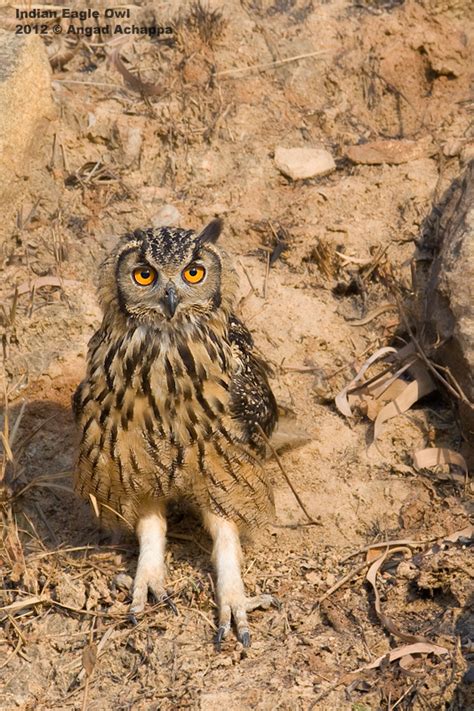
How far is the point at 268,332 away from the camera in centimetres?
588

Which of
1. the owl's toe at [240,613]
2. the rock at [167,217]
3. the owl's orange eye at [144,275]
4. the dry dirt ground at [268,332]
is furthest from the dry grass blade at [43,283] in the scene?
the owl's toe at [240,613]

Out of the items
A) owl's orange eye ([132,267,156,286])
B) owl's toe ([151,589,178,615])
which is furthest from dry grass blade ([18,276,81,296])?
owl's toe ([151,589,178,615])

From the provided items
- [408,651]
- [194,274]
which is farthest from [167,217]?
[408,651]

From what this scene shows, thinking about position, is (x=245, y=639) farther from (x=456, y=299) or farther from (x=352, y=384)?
(x=456, y=299)

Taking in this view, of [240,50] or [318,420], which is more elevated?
[240,50]

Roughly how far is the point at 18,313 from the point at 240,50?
2.48 metres

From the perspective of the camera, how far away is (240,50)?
691cm

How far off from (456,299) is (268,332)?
1.26m

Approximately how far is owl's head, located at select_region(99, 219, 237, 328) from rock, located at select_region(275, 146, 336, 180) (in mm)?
2205

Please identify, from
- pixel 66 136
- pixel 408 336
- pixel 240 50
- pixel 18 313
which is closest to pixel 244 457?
pixel 408 336

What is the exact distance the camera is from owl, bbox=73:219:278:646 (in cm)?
418

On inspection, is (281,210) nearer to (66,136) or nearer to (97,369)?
(66,136)

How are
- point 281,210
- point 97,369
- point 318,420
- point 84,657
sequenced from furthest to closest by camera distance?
point 281,210
point 318,420
point 97,369
point 84,657

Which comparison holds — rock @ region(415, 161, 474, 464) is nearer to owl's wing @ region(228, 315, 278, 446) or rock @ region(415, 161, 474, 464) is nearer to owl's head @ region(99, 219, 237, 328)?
owl's wing @ region(228, 315, 278, 446)
